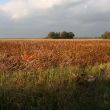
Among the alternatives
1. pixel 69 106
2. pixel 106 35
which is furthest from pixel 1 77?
pixel 106 35

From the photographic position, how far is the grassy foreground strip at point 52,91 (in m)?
8.30

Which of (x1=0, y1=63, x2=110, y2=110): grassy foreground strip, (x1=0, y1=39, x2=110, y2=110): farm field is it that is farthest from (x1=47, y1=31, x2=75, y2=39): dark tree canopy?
(x1=0, y1=63, x2=110, y2=110): grassy foreground strip

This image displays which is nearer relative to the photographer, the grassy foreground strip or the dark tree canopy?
the grassy foreground strip

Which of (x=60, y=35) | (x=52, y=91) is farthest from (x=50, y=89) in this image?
(x=60, y=35)

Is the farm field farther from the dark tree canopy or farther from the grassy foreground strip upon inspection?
the dark tree canopy

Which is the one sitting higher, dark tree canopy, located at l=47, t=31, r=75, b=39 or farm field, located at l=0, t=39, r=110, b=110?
farm field, located at l=0, t=39, r=110, b=110

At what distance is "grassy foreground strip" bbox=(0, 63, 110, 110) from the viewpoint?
8297 millimetres

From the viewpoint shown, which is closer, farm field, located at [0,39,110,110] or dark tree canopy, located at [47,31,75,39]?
farm field, located at [0,39,110,110]

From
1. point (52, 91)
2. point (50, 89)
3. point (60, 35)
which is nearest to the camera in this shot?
point (52, 91)

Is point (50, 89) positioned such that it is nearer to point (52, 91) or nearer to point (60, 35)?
point (52, 91)

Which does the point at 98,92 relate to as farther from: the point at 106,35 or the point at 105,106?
the point at 106,35

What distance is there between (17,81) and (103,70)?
4.92 m

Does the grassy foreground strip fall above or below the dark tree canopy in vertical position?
above

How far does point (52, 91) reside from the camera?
29.9 feet
